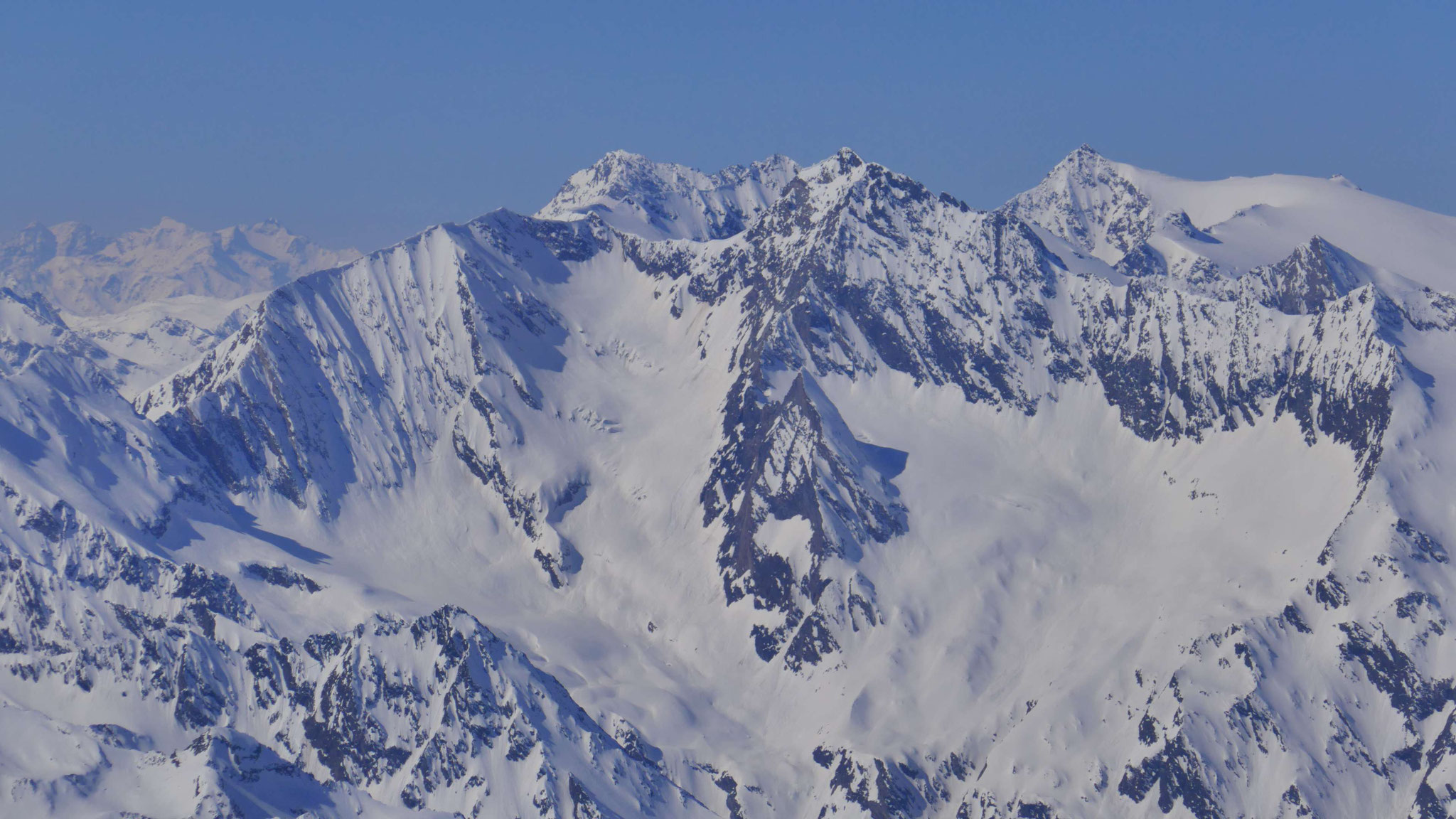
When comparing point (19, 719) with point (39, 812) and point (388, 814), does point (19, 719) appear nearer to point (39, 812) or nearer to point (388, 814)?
point (39, 812)

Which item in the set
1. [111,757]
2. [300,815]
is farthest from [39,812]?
[300,815]

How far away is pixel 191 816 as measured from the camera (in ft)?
593

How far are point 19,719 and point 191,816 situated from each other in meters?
33.8

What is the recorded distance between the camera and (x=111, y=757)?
194125 millimetres

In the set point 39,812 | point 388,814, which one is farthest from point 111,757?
point 388,814

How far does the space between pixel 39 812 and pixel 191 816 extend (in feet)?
54.5

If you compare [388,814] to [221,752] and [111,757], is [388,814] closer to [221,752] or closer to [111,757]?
[221,752]

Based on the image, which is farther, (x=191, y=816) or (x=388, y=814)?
(x=388, y=814)

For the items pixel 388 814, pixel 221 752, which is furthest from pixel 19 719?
pixel 388 814

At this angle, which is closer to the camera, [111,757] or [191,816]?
[191,816]

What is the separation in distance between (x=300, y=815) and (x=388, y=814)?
12.0 m

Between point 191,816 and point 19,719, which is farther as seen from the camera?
point 19,719

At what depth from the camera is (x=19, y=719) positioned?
19988 cm

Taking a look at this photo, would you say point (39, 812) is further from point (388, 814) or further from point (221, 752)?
point (388, 814)
